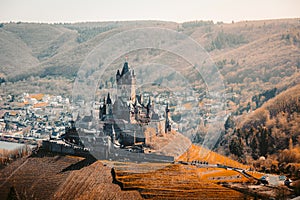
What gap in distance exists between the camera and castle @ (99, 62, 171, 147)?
43.4m

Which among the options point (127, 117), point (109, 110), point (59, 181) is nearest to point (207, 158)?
point (127, 117)

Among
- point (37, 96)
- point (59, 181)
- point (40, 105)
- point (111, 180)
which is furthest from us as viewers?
point (37, 96)

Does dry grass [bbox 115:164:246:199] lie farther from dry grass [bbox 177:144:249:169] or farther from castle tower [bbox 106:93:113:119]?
castle tower [bbox 106:93:113:119]

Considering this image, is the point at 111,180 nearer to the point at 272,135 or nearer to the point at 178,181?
the point at 178,181

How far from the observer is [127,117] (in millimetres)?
44719

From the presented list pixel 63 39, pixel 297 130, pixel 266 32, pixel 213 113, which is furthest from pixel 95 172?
pixel 63 39

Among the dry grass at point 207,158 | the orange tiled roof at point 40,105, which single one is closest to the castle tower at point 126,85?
the dry grass at point 207,158

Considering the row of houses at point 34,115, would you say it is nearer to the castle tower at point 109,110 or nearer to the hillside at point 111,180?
the castle tower at point 109,110

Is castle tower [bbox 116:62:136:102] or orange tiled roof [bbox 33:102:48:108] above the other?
castle tower [bbox 116:62:136:102]

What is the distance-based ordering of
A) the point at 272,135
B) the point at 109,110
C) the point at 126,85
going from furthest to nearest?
the point at 272,135 < the point at 126,85 < the point at 109,110

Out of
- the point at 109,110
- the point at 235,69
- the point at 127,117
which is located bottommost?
the point at 127,117

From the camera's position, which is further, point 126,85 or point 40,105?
point 40,105

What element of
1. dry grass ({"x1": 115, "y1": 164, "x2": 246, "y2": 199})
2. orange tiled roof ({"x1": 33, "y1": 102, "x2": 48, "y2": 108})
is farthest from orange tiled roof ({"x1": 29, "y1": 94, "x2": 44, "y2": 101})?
dry grass ({"x1": 115, "y1": 164, "x2": 246, "y2": 199})

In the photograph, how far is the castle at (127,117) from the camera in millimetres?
43406
